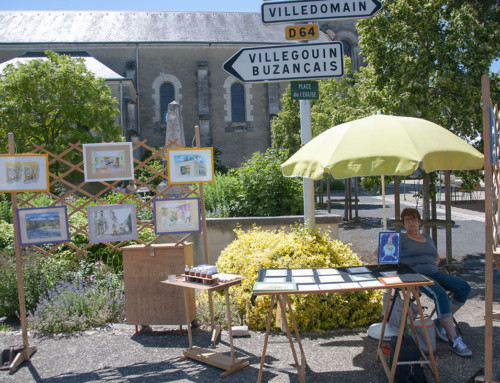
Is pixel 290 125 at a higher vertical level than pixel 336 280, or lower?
higher

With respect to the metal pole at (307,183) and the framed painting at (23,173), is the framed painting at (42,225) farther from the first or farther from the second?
the metal pole at (307,183)

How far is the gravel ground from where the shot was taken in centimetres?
372

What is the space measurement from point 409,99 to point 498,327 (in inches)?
149

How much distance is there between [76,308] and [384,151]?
12.3 ft

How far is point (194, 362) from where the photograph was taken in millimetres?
4059

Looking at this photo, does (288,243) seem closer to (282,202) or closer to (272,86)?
(282,202)

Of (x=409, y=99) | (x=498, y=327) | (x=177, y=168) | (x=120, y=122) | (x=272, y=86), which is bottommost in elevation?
(x=498, y=327)

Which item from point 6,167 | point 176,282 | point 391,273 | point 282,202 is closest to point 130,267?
point 176,282

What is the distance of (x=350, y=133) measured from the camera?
3.91m

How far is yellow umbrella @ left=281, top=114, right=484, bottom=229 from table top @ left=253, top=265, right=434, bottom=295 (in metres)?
0.84

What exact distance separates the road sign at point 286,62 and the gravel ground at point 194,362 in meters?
2.75

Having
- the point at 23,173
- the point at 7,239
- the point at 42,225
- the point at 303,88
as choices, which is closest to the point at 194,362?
the point at 42,225

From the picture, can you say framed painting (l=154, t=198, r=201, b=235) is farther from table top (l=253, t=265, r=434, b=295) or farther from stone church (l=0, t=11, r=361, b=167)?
stone church (l=0, t=11, r=361, b=167)

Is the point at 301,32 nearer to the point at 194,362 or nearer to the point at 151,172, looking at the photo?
the point at 194,362
